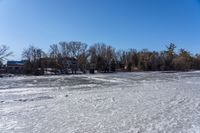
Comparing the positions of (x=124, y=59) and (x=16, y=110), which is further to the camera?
(x=124, y=59)

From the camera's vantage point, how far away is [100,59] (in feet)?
261

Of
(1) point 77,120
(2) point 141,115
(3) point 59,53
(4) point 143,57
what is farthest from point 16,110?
(4) point 143,57

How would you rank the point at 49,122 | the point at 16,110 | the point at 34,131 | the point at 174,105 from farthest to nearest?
1. the point at 174,105
2. the point at 16,110
3. the point at 49,122
4. the point at 34,131

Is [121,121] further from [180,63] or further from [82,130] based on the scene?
[180,63]

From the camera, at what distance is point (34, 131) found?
267 inches

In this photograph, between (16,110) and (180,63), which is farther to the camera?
(180,63)

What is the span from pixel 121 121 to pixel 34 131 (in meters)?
2.51

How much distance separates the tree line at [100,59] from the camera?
73.8 m

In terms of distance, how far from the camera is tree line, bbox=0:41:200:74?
7381cm

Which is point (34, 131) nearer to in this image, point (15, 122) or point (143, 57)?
point (15, 122)

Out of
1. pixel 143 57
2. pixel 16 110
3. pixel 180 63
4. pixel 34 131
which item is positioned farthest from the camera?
pixel 180 63

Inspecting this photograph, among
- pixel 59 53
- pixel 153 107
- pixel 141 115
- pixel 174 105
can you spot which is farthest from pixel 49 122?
pixel 59 53

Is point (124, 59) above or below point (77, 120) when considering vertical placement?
above

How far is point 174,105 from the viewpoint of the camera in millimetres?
10578
